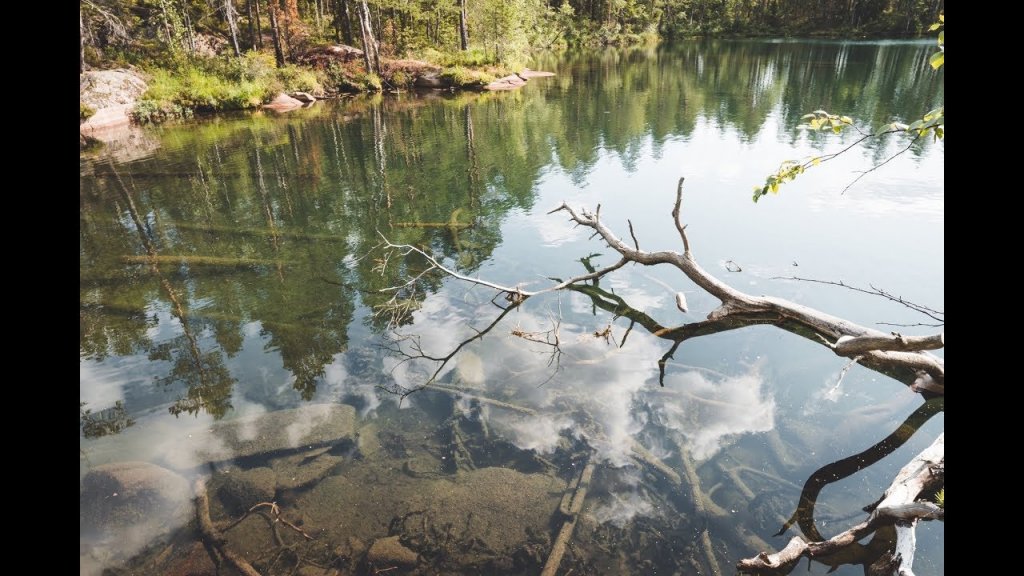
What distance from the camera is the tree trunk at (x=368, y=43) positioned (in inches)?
1669

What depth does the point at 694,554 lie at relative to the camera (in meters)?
5.70

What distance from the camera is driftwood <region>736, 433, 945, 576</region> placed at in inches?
194

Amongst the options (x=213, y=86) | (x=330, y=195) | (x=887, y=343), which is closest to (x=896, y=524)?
(x=887, y=343)

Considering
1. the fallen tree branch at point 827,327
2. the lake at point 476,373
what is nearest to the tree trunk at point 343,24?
the lake at point 476,373

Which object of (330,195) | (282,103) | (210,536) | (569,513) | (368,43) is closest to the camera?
(210,536)

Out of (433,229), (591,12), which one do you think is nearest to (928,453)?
(433,229)

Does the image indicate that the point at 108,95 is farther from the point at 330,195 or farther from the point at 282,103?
the point at 330,195

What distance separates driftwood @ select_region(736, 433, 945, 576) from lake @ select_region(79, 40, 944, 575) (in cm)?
29

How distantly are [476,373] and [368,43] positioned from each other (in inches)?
1680

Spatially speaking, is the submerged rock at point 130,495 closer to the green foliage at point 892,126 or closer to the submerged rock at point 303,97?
the green foliage at point 892,126

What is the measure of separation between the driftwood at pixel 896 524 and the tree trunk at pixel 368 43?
45.7m

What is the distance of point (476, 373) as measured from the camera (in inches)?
357

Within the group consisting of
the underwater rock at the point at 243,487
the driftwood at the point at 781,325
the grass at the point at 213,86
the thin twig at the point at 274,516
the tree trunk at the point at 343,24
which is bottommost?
the thin twig at the point at 274,516

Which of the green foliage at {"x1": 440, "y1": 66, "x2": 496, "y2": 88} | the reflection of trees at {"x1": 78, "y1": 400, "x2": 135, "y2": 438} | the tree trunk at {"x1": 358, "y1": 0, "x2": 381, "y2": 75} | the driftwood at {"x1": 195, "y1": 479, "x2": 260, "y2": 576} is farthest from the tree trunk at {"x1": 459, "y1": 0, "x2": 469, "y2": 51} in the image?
the driftwood at {"x1": 195, "y1": 479, "x2": 260, "y2": 576}
